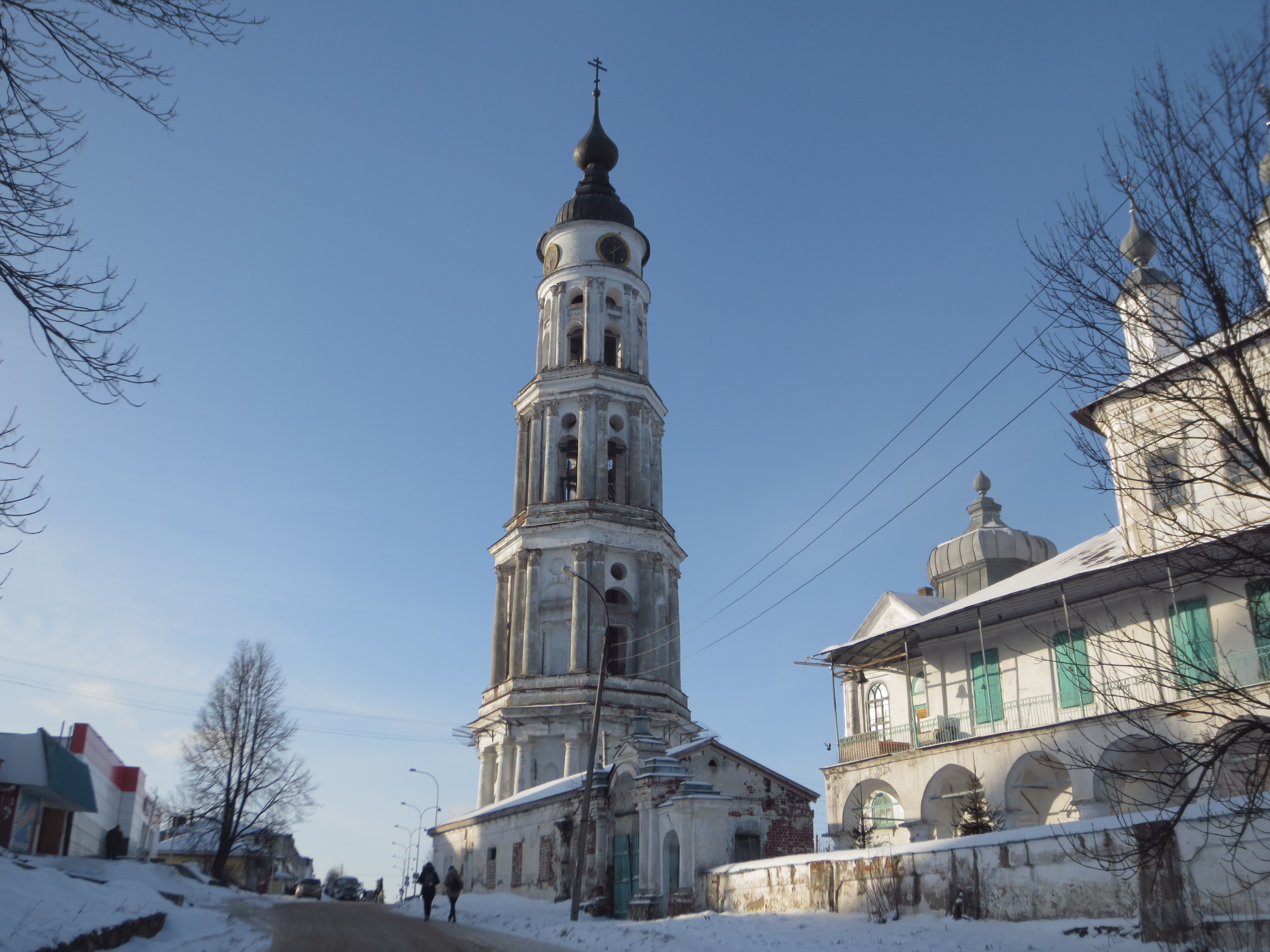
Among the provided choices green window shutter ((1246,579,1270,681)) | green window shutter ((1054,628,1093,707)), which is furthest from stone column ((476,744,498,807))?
green window shutter ((1246,579,1270,681))

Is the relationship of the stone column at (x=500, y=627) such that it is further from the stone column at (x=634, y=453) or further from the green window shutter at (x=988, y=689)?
the green window shutter at (x=988, y=689)

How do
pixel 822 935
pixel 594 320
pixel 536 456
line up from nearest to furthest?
1. pixel 822 935
2. pixel 536 456
3. pixel 594 320

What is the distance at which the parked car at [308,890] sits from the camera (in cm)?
5344

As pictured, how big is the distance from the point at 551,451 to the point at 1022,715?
26.1m

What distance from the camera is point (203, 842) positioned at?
7069 centimetres

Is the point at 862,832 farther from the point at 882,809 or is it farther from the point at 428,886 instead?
the point at 428,886

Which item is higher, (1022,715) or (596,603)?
(596,603)

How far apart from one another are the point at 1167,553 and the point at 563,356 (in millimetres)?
38070

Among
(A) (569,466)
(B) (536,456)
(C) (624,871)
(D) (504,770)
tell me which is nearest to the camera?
(C) (624,871)

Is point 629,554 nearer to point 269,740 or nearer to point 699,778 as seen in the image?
point 269,740

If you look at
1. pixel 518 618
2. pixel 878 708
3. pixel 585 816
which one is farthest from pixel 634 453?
pixel 585 816

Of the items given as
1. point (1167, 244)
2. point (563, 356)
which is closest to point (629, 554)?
point (563, 356)

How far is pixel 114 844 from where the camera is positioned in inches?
1766

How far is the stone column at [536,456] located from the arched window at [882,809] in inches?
840
